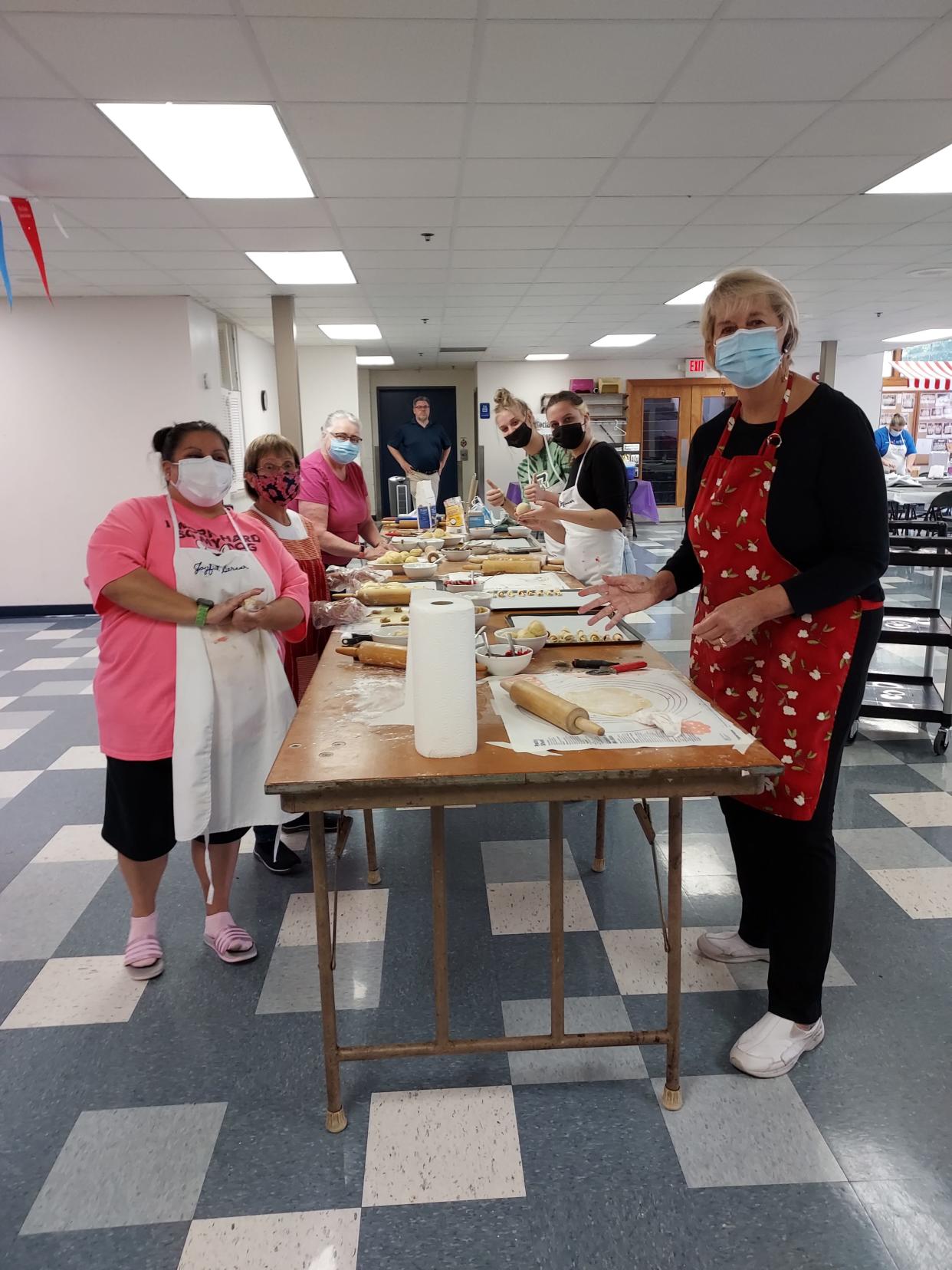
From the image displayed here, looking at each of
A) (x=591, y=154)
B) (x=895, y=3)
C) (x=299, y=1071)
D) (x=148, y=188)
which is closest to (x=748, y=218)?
(x=591, y=154)

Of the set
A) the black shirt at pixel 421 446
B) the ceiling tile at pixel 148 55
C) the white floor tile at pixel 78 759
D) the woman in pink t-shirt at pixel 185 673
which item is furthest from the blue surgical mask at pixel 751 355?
the black shirt at pixel 421 446

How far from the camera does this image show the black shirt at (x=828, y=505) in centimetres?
151

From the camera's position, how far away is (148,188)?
414 cm

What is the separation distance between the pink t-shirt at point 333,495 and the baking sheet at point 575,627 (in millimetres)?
1231

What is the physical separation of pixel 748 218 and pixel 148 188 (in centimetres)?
360

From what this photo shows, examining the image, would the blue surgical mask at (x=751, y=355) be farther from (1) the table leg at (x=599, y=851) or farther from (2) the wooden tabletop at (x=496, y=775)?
(1) the table leg at (x=599, y=851)

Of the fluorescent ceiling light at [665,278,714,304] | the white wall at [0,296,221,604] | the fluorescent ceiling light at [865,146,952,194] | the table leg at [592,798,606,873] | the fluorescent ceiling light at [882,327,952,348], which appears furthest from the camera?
the fluorescent ceiling light at [882,327,952,348]

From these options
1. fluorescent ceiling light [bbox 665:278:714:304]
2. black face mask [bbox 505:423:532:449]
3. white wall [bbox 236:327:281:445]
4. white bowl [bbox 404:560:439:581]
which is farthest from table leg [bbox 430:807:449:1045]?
white wall [bbox 236:327:281:445]

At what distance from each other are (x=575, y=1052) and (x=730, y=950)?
1.83 feet

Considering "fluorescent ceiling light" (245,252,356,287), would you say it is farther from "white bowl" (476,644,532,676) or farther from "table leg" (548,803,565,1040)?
"table leg" (548,803,565,1040)

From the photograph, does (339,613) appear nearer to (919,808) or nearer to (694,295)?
(919,808)

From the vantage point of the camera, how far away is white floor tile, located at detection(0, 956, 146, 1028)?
1.94 metres

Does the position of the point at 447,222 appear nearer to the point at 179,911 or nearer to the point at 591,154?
the point at 591,154

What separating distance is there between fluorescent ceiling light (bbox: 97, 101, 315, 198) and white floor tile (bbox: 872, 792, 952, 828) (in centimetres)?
379
